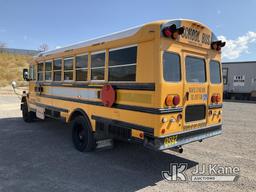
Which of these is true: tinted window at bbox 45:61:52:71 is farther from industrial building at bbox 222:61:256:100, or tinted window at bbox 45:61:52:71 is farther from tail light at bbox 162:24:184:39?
industrial building at bbox 222:61:256:100

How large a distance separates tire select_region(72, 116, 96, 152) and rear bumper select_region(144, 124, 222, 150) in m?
1.85

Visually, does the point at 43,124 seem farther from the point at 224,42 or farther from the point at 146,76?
the point at 224,42

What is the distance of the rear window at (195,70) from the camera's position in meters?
4.51

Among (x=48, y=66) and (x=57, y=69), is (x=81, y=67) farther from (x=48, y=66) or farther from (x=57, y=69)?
(x=48, y=66)

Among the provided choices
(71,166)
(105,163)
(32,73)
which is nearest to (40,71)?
(32,73)

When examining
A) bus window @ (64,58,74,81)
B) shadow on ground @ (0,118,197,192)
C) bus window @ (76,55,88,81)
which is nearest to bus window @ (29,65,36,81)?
shadow on ground @ (0,118,197,192)

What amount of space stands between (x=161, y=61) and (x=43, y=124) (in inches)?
262

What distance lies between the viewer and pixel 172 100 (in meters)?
4.04

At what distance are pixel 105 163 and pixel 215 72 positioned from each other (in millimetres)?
3150

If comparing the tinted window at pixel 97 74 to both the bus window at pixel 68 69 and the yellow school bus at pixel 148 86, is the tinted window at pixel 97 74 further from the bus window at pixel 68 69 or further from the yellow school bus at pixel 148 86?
the bus window at pixel 68 69

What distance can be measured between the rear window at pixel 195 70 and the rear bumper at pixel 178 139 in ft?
3.31

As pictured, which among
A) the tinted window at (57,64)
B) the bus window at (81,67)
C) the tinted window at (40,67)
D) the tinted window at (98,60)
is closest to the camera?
the tinted window at (98,60)

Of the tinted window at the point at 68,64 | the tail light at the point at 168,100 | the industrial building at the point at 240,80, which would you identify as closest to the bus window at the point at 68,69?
the tinted window at the point at 68,64

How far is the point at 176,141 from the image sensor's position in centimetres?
419
